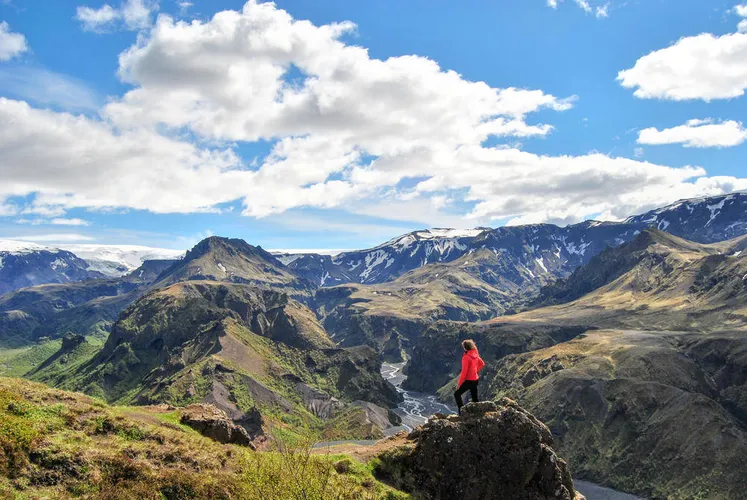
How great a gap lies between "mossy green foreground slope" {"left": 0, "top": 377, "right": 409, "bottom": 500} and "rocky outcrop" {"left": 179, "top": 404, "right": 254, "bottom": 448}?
722 centimetres

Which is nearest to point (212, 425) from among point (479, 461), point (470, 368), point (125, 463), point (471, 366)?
point (125, 463)

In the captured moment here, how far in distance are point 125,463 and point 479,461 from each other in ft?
91.7

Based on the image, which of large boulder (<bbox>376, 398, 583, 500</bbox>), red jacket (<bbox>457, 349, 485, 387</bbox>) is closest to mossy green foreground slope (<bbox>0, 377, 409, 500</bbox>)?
large boulder (<bbox>376, 398, 583, 500</bbox>)

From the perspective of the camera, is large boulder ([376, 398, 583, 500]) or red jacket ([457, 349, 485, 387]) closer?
red jacket ([457, 349, 485, 387])

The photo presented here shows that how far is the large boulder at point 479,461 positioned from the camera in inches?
1629

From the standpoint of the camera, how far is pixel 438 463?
138 ft

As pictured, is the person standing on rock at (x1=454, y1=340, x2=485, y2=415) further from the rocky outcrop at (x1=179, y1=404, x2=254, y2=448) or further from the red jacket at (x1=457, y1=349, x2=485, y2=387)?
the rocky outcrop at (x1=179, y1=404, x2=254, y2=448)

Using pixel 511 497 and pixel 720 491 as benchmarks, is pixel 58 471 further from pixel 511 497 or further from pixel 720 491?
pixel 720 491

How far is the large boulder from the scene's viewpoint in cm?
4138

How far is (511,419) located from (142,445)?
31.1 meters

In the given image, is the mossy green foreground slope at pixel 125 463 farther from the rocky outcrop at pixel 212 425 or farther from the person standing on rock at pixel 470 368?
the person standing on rock at pixel 470 368

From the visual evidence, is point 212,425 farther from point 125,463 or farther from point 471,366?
point 471,366

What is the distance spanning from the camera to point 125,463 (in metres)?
35.9

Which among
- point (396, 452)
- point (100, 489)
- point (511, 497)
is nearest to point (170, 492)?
point (100, 489)
